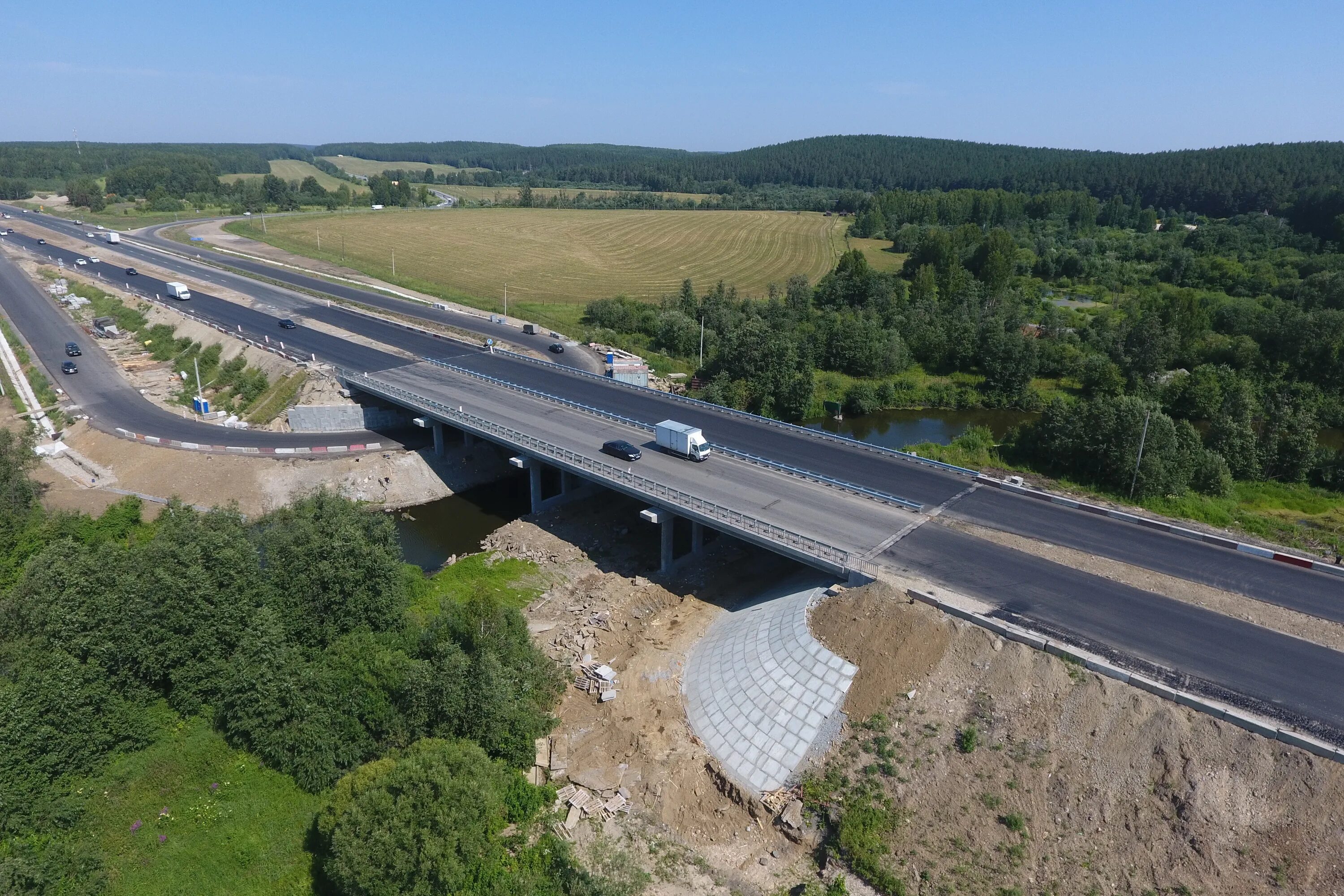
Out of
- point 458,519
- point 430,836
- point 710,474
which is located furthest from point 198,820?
point 710,474

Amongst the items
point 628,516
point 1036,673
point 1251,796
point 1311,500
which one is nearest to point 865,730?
point 1036,673

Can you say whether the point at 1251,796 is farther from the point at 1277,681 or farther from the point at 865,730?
the point at 865,730

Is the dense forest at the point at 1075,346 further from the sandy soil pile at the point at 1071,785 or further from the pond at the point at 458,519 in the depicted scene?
the sandy soil pile at the point at 1071,785

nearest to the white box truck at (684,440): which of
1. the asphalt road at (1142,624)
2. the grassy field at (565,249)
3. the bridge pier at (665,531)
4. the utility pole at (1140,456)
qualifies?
the bridge pier at (665,531)

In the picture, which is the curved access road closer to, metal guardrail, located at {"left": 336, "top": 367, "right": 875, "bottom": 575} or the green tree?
metal guardrail, located at {"left": 336, "top": 367, "right": 875, "bottom": 575}

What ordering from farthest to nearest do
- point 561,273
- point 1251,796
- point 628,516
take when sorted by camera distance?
point 561,273 < point 628,516 < point 1251,796

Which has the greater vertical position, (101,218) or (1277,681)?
(101,218)
